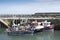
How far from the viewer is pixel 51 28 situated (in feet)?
184

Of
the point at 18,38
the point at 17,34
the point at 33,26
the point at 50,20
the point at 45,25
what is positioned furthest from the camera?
the point at 50,20

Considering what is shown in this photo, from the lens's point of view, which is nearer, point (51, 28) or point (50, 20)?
point (51, 28)

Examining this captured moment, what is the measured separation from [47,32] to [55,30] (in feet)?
11.3

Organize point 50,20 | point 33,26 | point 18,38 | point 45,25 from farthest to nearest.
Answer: point 50,20, point 45,25, point 33,26, point 18,38

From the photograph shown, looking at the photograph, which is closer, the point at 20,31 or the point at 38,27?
the point at 20,31

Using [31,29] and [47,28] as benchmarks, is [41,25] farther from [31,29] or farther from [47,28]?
[31,29]

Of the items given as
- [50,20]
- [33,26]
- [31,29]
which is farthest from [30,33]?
[50,20]

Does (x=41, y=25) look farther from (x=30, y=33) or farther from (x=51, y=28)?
(x=30, y=33)

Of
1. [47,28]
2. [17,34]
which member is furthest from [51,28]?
[17,34]

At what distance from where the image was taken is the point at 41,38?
4569 centimetres

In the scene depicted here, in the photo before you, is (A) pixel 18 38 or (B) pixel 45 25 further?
(B) pixel 45 25

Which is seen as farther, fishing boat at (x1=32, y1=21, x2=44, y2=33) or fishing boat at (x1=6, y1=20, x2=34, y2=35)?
fishing boat at (x1=32, y1=21, x2=44, y2=33)

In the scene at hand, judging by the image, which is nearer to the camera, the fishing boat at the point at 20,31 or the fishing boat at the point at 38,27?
the fishing boat at the point at 20,31

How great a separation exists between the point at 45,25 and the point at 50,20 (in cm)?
461
